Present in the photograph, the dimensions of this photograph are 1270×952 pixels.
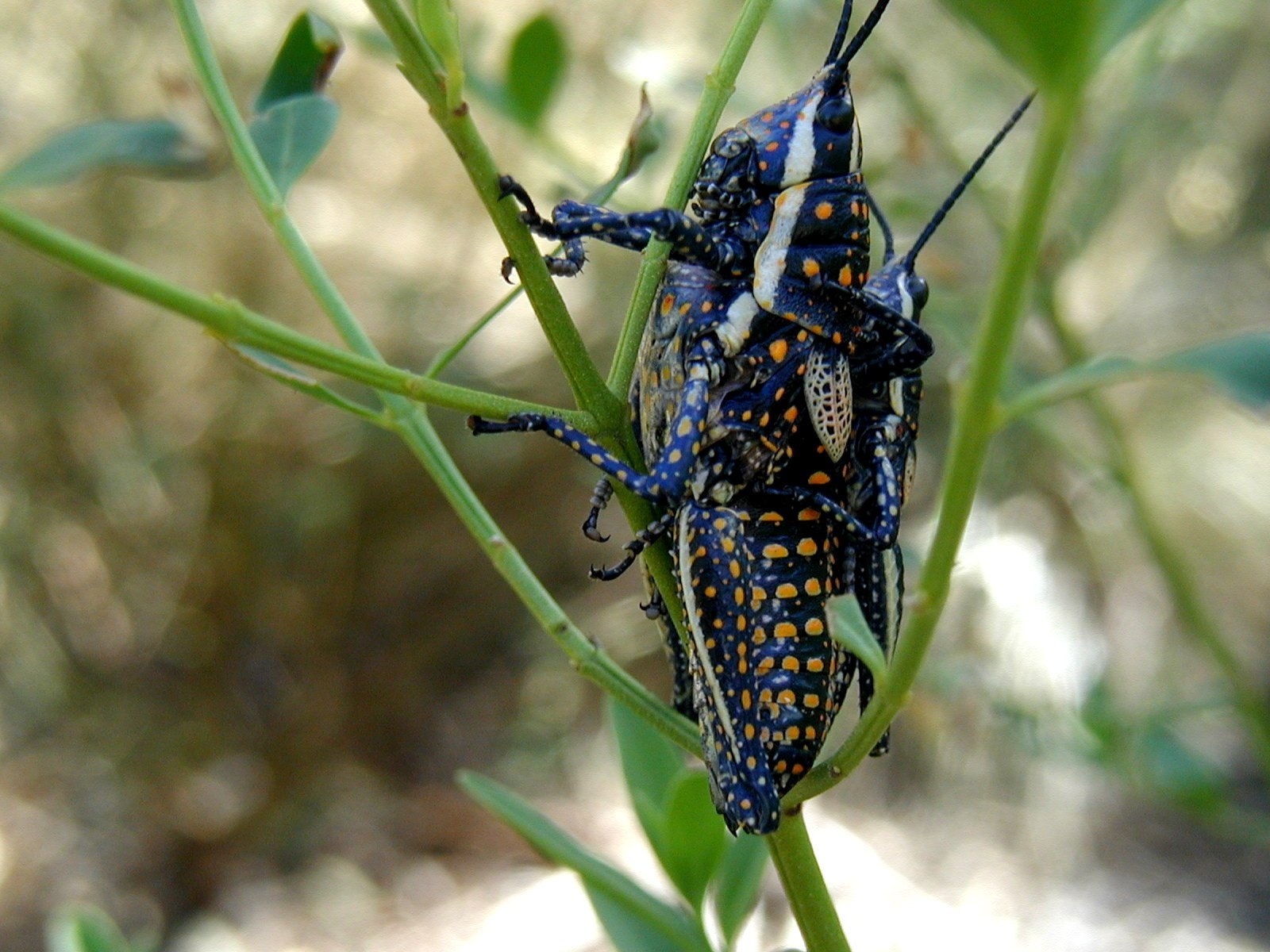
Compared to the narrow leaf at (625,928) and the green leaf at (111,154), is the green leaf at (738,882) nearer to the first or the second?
the narrow leaf at (625,928)

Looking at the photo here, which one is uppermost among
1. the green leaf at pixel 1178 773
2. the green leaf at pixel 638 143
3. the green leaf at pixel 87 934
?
the green leaf at pixel 638 143

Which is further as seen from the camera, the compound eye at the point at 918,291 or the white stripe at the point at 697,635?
the compound eye at the point at 918,291

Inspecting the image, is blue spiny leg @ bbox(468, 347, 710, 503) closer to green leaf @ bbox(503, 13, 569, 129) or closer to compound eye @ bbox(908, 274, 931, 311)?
compound eye @ bbox(908, 274, 931, 311)

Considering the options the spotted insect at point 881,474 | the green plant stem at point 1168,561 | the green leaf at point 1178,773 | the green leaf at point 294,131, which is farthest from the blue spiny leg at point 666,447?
the green leaf at point 1178,773

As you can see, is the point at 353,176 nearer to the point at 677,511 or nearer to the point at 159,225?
the point at 159,225

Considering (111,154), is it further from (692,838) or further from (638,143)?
(692,838)

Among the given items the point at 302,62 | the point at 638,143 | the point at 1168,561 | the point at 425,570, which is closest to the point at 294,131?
the point at 302,62

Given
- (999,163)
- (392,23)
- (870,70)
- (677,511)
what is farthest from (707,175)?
(999,163)
